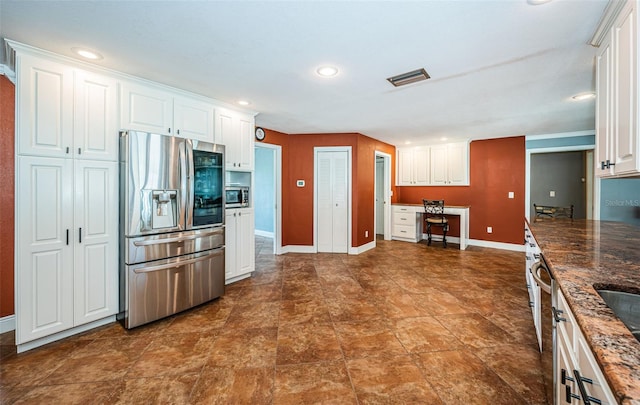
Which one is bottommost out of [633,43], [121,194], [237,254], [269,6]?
[237,254]

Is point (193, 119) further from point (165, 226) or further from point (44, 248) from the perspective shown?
point (44, 248)

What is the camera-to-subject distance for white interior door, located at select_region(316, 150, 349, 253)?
5.07 m

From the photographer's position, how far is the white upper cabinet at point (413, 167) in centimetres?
628

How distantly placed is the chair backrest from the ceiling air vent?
11.6 feet

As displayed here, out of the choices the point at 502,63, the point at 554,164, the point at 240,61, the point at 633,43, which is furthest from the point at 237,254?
the point at 554,164

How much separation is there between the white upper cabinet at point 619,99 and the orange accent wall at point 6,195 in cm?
433

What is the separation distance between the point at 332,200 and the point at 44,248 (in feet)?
12.8

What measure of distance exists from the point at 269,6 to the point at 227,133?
1.98 metres

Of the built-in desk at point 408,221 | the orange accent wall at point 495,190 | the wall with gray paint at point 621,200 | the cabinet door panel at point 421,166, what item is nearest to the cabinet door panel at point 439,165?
the cabinet door panel at point 421,166

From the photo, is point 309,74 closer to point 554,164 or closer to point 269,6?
point 269,6

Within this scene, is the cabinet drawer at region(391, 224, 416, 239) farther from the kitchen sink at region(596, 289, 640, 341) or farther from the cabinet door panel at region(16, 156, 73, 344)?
the cabinet door panel at region(16, 156, 73, 344)

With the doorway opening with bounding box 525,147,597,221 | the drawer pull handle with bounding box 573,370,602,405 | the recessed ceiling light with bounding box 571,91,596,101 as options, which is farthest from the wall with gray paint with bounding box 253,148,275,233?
the drawer pull handle with bounding box 573,370,602,405

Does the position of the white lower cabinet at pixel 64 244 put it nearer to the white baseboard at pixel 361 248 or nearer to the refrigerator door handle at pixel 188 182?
the refrigerator door handle at pixel 188 182

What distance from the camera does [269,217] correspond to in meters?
7.06
